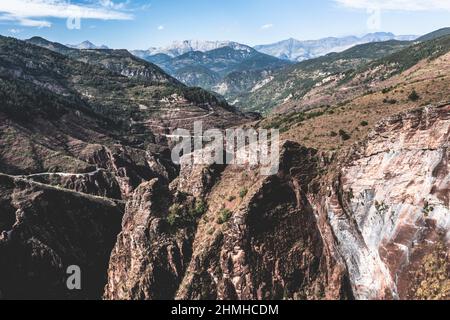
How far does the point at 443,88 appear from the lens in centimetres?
7956

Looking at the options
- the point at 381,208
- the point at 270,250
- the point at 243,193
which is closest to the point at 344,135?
the point at 243,193

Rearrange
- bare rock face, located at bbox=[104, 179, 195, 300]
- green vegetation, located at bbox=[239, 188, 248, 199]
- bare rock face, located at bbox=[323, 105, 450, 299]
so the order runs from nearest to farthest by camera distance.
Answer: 1. bare rock face, located at bbox=[323, 105, 450, 299]
2. bare rock face, located at bbox=[104, 179, 195, 300]
3. green vegetation, located at bbox=[239, 188, 248, 199]

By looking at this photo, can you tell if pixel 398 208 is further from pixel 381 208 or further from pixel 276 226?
pixel 276 226

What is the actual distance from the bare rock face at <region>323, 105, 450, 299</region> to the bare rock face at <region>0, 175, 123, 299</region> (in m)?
32.9

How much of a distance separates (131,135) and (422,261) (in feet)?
Result: 436

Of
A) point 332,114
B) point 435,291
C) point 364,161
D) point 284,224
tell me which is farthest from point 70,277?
point 332,114

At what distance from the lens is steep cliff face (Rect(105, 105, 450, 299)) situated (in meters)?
37.2

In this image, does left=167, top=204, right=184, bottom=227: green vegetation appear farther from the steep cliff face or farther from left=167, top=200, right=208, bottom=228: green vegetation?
the steep cliff face

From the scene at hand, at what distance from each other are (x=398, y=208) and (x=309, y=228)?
30.9ft

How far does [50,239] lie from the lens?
66625 millimetres

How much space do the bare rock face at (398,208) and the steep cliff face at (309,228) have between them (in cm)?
9

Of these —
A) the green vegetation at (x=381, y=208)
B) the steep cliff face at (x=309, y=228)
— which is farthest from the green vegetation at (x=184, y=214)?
the green vegetation at (x=381, y=208)

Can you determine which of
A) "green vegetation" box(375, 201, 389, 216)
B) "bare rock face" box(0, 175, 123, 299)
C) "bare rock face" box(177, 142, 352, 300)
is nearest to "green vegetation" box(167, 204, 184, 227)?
"bare rock face" box(177, 142, 352, 300)

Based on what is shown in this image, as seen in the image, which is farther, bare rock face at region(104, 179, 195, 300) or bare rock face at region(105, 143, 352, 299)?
bare rock face at region(104, 179, 195, 300)
